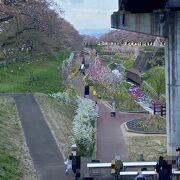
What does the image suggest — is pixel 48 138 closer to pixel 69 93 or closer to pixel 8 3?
pixel 69 93

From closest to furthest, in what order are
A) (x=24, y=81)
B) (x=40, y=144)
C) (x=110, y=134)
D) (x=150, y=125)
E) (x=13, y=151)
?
(x=13, y=151) < (x=40, y=144) < (x=110, y=134) < (x=150, y=125) < (x=24, y=81)

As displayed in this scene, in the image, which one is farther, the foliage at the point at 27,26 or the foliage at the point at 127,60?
the foliage at the point at 127,60

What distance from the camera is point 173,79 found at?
60.2ft

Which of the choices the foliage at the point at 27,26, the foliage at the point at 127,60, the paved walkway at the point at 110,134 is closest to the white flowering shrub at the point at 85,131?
the paved walkway at the point at 110,134

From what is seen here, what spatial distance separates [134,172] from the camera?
54.4ft

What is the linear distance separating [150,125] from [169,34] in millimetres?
10614

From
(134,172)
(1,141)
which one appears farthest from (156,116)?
(134,172)

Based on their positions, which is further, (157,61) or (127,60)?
(127,60)

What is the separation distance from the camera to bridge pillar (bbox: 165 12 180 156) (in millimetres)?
18078

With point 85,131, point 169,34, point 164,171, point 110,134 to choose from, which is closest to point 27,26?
point 110,134

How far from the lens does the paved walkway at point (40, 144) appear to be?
17.7 m

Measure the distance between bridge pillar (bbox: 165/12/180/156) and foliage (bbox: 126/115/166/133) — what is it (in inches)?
322

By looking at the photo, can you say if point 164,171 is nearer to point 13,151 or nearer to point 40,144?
point 13,151

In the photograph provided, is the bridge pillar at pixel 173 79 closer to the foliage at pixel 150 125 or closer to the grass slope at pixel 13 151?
the grass slope at pixel 13 151
